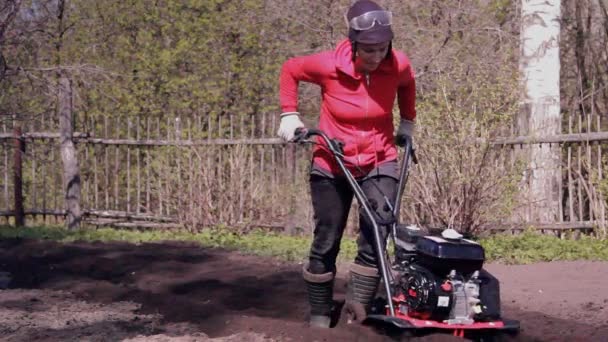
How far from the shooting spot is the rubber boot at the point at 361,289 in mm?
6043

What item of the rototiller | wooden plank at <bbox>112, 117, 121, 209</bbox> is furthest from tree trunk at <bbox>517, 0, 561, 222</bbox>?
the rototiller

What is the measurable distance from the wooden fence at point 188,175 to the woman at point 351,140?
5.34 m

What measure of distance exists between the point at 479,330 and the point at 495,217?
6053 millimetres

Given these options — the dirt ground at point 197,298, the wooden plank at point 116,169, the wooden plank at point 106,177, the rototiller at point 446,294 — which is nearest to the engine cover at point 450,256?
the rototiller at point 446,294

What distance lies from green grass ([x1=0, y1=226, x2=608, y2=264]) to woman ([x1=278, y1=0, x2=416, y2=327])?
4033 mm

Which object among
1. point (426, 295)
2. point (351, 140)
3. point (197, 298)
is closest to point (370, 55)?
point (351, 140)

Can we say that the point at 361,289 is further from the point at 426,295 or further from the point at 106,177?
the point at 106,177

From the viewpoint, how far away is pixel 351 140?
6047mm

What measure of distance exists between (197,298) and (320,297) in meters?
1.79

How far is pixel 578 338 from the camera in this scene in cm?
598

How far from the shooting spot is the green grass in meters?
10.0

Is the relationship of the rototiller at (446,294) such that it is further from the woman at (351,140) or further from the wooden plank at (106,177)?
the wooden plank at (106,177)

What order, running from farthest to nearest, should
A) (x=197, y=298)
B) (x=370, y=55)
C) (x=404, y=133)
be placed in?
(x=197, y=298) < (x=404, y=133) < (x=370, y=55)

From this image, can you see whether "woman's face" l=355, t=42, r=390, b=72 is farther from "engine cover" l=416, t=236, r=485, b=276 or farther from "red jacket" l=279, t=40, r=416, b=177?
"engine cover" l=416, t=236, r=485, b=276
